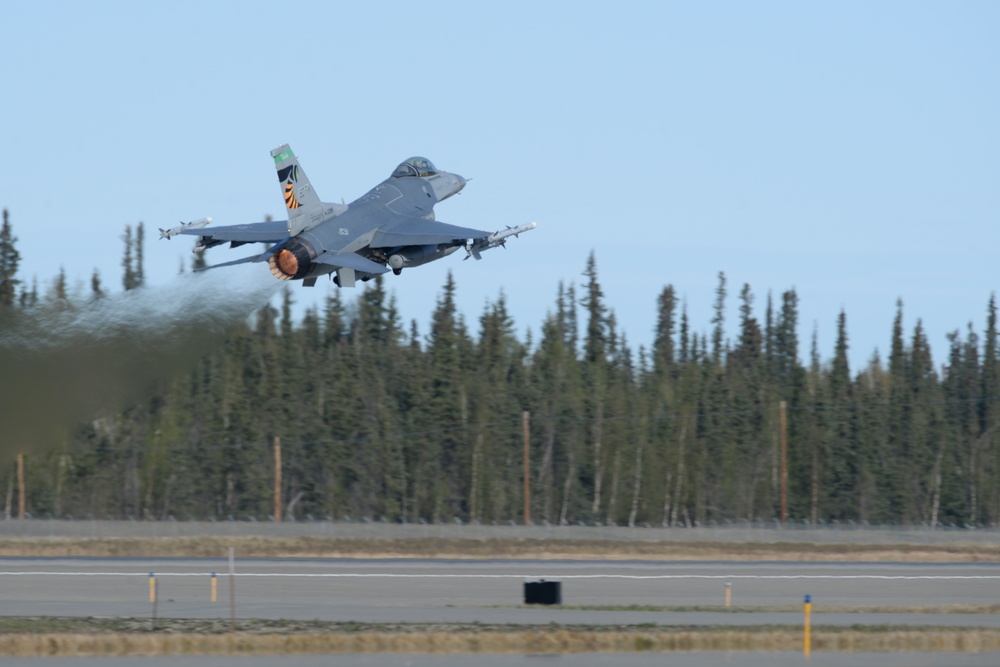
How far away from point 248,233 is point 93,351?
6.50m

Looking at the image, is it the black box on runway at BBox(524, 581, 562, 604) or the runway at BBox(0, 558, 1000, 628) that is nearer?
the runway at BBox(0, 558, 1000, 628)

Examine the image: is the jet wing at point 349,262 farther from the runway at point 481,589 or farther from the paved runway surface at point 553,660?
the paved runway surface at point 553,660

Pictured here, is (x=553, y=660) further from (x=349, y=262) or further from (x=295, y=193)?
(x=295, y=193)

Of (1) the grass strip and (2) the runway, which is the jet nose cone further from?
(1) the grass strip

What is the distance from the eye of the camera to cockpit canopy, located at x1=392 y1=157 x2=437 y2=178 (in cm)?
4469

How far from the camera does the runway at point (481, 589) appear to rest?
121ft

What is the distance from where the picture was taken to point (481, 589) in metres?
44.2

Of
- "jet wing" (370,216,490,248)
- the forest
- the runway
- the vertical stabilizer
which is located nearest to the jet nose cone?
"jet wing" (370,216,490,248)

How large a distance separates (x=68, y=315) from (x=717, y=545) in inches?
1334

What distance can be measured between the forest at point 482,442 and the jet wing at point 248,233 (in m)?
55.2

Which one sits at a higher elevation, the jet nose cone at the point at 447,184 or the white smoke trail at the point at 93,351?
the jet nose cone at the point at 447,184

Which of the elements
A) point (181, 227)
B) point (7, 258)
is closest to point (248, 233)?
point (181, 227)

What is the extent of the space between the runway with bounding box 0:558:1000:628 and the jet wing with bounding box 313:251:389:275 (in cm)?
931

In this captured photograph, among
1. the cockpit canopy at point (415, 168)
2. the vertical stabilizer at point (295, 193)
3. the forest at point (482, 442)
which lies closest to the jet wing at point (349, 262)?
the vertical stabilizer at point (295, 193)
